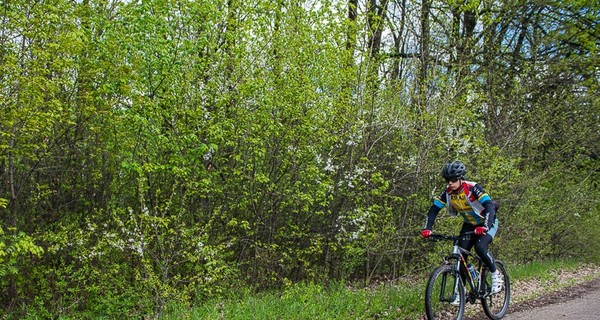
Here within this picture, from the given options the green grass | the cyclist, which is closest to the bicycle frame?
the cyclist

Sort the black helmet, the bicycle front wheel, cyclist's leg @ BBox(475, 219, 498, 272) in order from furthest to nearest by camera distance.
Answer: cyclist's leg @ BBox(475, 219, 498, 272), the black helmet, the bicycle front wheel

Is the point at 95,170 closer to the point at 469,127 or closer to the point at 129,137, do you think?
the point at 129,137

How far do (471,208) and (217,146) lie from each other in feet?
11.5

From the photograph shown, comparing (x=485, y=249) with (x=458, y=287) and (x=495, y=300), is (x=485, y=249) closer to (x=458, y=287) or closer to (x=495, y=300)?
(x=458, y=287)

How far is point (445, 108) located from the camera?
8.76 metres

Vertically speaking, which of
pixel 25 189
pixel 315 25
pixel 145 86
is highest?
pixel 315 25

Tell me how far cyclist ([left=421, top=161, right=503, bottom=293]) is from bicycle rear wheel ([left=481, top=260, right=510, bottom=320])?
3.8 inches

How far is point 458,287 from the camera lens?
5582mm

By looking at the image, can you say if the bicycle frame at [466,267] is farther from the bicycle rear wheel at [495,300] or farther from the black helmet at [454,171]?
the black helmet at [454,171]

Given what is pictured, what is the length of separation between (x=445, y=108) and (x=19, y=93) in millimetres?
6752

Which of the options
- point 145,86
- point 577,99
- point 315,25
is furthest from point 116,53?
point 577,99

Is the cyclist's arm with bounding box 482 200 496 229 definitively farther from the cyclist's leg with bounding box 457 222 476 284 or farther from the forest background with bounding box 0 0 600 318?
the forest background with bounding box 0 0 600 318

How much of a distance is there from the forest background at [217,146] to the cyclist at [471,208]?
209 cm

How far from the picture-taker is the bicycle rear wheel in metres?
6.07
